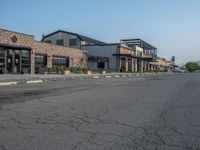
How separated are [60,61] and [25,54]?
412 inches

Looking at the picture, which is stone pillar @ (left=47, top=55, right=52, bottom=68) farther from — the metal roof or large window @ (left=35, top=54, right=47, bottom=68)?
the metal roof

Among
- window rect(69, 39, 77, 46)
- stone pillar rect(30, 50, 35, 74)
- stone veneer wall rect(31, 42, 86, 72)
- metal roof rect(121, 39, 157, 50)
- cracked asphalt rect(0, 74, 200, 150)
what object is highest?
metal roof rect(121, 39, 157, 50)

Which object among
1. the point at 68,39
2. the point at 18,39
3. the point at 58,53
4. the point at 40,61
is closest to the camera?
the point at 18,39

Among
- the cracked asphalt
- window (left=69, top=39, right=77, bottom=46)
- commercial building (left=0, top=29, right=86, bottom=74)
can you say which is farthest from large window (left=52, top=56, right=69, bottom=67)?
the cracked asphalt

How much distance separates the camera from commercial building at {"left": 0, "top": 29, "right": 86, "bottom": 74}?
118 feet

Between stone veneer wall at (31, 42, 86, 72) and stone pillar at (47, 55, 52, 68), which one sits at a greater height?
stone veneer wall at (31, 42, 86, 72)

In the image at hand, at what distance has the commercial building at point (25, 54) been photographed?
35906 mm

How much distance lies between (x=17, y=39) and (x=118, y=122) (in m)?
32.5

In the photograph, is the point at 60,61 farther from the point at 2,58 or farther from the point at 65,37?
the point at 65,37

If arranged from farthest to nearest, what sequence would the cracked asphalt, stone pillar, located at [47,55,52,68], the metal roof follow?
the metal roof
stone pillar, located at [47,55,52,68]
the cracked asphalt

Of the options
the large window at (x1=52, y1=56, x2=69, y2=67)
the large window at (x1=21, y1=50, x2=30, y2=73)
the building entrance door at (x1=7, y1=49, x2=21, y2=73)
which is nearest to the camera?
the building entrance door at (x1=7, y1=49, x2=21, y2=73)

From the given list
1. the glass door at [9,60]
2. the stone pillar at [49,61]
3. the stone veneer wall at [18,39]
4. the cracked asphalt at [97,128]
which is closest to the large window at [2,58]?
the glass door at [9,60]

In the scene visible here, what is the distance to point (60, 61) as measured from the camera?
4938 centimetres

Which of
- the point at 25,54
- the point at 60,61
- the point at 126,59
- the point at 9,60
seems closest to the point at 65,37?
the point at 126,59
